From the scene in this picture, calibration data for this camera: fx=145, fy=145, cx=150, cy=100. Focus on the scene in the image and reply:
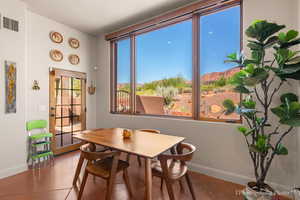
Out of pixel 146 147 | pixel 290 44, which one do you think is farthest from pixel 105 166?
pixel 290 44

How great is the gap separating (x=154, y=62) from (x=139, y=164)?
2215 mm

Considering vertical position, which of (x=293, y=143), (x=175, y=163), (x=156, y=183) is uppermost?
(x=293, y=143)

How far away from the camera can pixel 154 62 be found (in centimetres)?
332

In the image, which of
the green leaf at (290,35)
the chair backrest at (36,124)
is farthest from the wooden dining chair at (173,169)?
the chair backrest at (36,124)

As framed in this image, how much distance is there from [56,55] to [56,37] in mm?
421

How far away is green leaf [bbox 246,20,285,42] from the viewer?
1.57 meters

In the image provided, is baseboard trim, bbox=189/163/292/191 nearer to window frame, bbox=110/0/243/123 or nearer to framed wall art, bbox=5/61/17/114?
window frame, bbox=110/0/243/123

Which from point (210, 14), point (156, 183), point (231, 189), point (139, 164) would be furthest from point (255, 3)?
point (139, 164)

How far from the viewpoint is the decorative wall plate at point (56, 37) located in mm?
3316

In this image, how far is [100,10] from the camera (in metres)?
3.00

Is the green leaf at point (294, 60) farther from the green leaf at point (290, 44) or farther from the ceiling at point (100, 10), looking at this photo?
the ceiling at point (100, 10)

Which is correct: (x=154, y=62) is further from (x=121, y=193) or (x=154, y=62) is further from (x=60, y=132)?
(x=60, y=132)

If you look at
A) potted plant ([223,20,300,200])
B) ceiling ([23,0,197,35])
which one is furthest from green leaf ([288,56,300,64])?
ceiling ([23,0,197,35])

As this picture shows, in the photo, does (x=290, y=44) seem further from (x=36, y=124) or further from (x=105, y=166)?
(x=36, y=124)
